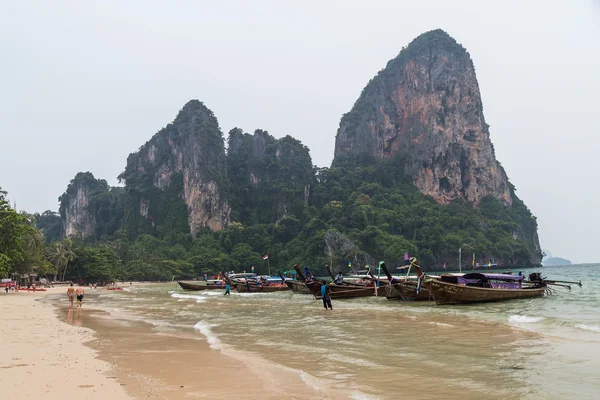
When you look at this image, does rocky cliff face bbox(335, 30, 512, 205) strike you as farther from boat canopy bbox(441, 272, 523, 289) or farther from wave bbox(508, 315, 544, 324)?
wave bbox(508, 315, 544, 324)

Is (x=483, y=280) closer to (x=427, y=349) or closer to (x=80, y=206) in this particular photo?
(x=427, y=349)

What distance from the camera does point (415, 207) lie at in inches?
4365

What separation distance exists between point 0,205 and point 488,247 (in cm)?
9384

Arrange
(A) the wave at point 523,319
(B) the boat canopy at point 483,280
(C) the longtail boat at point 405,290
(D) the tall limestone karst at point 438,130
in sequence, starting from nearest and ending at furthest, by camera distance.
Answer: (A) the wave at point 523,319 → (B) the boat canopy at point 483,280 → (C) the longtail boat at point 405,290 → (D) the tall limestone karst at point 438,130

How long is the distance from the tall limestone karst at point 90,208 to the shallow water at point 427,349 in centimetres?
12472

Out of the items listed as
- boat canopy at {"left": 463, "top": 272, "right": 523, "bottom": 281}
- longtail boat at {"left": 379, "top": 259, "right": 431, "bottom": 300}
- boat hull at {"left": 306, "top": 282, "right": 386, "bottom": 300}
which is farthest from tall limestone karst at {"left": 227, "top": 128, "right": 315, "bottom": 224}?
boat canopy at {"left": 463, "top": 272, "right": 523, "bottom": 281}

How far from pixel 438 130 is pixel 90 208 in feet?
343

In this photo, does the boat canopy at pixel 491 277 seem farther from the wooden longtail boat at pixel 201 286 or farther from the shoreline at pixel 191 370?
the wooden longtail boat at pixel 201 286

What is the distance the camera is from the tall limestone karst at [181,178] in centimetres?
11775

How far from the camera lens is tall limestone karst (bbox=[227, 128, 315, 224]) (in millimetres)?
120750

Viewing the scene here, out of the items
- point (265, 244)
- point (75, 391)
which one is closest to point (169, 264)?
point (265, 244)

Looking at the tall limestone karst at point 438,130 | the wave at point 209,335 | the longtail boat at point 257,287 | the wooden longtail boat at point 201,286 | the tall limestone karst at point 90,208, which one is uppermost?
the tall limestone karst at point 438,130

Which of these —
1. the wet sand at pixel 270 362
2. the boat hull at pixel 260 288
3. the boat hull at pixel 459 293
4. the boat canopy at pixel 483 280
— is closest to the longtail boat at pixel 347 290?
the boat canopy at pixel 483 280

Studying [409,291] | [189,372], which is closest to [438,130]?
[409,291]
